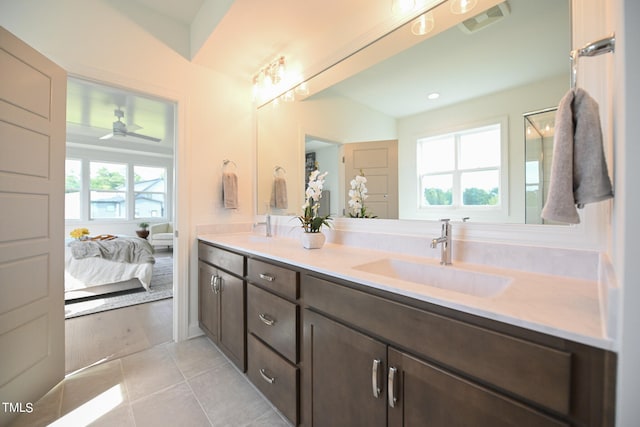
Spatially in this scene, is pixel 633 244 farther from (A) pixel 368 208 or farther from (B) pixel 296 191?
(B) pixel 296 191

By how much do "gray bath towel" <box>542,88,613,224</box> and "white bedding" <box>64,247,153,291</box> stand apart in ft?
13.2

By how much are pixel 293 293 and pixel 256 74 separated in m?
2.08

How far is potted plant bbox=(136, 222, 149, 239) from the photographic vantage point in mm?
6137

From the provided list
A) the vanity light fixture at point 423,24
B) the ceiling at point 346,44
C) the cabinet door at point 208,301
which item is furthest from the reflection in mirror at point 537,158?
the cabinet door at point 208,301

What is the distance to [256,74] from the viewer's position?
236 centimetres

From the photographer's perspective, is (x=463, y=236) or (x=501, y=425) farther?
(x=463, y=236)

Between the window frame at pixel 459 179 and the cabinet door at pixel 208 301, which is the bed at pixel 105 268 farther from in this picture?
the window frame at pixel 459 179

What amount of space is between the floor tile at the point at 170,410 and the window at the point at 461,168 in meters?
1.66

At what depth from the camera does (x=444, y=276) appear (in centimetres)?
109

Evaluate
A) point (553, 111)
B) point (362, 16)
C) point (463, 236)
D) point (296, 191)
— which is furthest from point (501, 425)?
point (362, 16)

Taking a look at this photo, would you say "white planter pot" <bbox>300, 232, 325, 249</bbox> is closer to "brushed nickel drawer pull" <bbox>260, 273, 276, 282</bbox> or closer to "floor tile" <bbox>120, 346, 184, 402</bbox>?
"brushed nickel drawer pull" <bbox>260, 273, 276, 282</bbox>

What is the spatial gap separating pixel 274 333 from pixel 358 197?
0.94 meters

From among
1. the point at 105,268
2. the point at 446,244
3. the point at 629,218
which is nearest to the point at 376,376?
the point at 446,244

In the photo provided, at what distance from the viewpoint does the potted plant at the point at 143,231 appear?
20.1 ft
